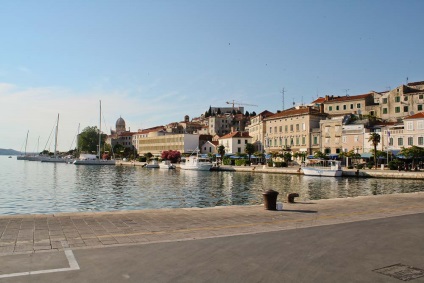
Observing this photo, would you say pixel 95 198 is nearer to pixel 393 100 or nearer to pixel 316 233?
pixel 316 233

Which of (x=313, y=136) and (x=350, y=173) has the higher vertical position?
(x=313, y=136)

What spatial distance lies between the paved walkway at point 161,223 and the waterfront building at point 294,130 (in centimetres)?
6984

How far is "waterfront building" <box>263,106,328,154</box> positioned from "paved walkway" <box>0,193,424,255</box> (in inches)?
2749

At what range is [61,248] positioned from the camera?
943 cm

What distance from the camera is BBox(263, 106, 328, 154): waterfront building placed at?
289 ft

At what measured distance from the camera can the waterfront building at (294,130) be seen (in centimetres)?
8794

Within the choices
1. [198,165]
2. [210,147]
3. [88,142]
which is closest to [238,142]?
[210,147]

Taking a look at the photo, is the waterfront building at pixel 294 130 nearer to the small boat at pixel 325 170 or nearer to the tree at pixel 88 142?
the small boat at pixel 325 170

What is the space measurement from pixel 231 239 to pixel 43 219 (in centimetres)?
695

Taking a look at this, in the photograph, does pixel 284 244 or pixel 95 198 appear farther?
pixel 95 198

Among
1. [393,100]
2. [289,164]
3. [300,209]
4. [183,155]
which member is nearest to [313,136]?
[289,164]

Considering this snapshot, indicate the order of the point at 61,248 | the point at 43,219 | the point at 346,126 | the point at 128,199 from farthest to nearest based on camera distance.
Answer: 1. the point at 346,126
2. the point at 128,199
3. the point at 43,219
4. the point at 61,248

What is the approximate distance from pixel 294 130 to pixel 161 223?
269ft

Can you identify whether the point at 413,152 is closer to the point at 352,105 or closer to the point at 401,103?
the point at 401,103
